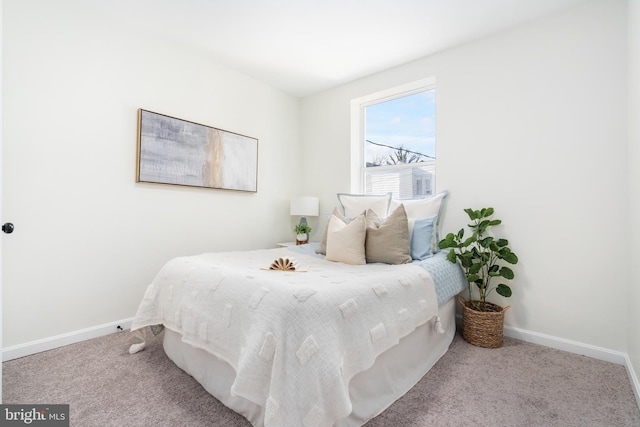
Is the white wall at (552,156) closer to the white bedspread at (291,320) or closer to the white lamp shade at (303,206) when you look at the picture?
the white bedspread at (291,320)

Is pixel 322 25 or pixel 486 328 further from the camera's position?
pixel 322 25

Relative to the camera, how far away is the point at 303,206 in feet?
11.4

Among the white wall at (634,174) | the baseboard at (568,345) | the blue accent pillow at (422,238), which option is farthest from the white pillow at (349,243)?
the white wall at (634,174)

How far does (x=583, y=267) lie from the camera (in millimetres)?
2100

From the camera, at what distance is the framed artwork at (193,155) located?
2.53 metres

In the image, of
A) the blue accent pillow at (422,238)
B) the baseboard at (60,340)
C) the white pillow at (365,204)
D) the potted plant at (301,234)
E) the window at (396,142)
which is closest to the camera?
the baseboard at (60,340)

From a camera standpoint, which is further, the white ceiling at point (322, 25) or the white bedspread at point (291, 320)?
the white ceiling at point (322, 25)

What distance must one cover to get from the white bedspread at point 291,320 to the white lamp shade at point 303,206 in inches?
61.6

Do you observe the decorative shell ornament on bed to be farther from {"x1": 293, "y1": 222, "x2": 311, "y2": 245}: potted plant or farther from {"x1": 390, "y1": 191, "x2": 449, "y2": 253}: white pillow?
{"x1": 293, "y1": 222, "x2": 311, "y2": 245}: potted plant

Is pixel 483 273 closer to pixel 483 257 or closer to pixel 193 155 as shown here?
pixel 483 257

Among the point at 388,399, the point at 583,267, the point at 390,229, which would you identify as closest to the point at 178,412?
the point at 388,399

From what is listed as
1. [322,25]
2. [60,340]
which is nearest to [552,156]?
[322,25]

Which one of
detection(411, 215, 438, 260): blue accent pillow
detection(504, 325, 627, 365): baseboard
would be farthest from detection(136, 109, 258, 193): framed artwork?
detection(504, 325, 627, 365): baseboard

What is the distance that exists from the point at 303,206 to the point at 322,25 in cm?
179
